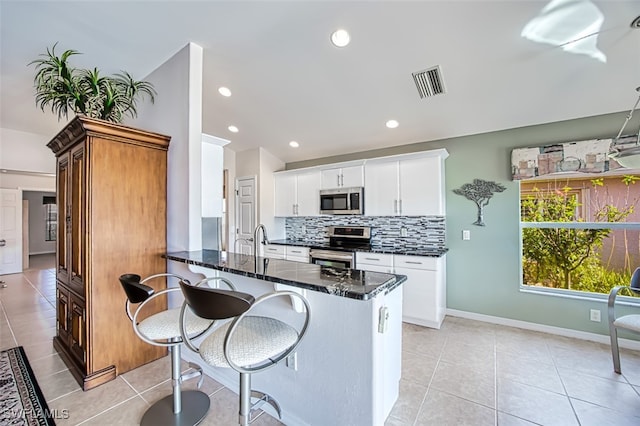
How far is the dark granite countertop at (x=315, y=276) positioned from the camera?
1236mm

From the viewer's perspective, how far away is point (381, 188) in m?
3.85

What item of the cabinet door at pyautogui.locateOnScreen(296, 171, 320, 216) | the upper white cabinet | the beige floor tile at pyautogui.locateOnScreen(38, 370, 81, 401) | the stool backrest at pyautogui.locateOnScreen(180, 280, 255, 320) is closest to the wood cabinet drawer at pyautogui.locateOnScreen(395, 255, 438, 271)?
the upper white cabinet

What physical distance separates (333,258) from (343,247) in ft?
1.10

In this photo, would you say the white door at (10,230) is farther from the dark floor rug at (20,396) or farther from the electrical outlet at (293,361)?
the electrical outlet at (293,361)

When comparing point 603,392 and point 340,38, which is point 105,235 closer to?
point 340,38

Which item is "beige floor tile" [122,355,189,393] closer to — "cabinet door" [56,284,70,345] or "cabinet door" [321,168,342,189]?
"cabinet door" [56,284,70,345]

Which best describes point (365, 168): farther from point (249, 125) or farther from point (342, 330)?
point (342, 330)

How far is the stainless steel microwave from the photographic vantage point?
402 cm

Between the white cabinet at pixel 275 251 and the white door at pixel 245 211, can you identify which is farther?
the white door at pixel 245 211

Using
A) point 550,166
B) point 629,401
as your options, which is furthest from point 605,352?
point 550,166

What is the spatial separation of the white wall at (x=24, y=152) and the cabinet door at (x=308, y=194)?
520cm

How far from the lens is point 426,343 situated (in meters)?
2.82

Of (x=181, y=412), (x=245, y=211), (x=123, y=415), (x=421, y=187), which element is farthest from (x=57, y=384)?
(x=421, y=187)

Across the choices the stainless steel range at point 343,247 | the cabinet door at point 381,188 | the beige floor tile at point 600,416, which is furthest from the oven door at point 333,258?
the beige floor tile at point 600,416
